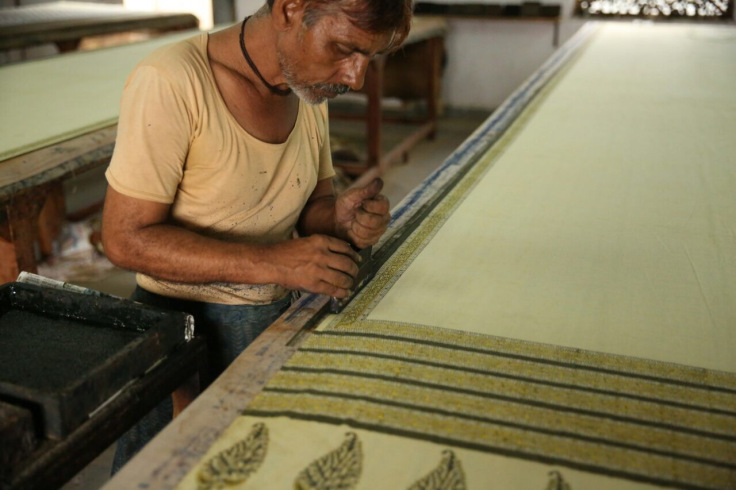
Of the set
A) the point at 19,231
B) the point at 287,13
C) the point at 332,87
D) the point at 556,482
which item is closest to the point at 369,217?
the point at 332,87

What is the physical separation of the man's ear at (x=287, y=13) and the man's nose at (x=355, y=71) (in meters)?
0.12

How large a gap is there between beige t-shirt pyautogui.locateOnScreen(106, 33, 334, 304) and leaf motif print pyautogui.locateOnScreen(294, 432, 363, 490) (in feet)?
2.05

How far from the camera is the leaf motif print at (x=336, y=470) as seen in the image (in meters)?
0.83

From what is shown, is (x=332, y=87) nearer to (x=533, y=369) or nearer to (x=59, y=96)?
(x=533, y=369)

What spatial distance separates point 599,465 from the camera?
0.87m

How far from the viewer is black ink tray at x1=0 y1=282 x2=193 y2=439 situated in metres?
0.90

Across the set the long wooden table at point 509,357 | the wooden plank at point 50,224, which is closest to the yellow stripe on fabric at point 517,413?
the long wooden table at point 509,357

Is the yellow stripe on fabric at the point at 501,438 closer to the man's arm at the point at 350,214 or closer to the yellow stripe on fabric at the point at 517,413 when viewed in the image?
the yellow stripe on fabric at the point at 517,413

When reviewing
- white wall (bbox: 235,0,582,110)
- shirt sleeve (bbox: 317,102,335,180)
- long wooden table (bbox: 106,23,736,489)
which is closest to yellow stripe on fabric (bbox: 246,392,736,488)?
long wooden table (bbox: 106,23,736,489)

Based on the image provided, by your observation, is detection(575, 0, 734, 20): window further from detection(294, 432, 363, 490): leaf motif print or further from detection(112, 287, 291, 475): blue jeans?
detection(294, 432, 363, 490): leaf motif print

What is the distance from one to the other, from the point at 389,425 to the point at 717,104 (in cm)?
255

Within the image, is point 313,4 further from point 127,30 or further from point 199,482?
point 127,30

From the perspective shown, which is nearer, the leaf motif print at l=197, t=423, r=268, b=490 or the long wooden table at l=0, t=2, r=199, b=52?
the leaf motif print at l=197, t=423, r=268, b=490

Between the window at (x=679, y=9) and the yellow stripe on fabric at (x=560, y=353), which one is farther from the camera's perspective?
the window at (x=679, y=9)
